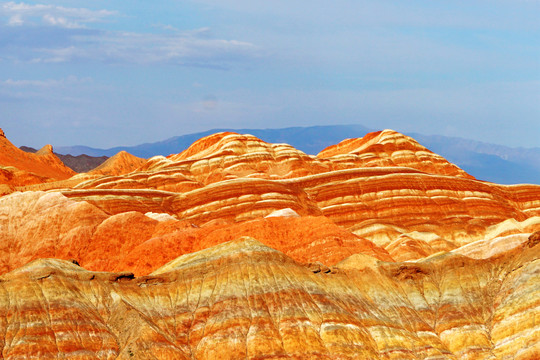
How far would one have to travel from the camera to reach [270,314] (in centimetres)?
7394

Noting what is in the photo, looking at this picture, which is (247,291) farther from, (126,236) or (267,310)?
(126,236)

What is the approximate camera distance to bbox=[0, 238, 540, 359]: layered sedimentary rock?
69.4 meters

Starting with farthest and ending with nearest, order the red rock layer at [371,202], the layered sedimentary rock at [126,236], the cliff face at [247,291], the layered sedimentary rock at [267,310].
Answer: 1. the red rock layer at [371,202]
2. the layered sedimentary rock at [126,236]
3. the cliff face at [247,291]
4. the layered sedimentary rock at [267,310]

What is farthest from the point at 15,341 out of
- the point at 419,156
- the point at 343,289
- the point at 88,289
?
the point at 419,156

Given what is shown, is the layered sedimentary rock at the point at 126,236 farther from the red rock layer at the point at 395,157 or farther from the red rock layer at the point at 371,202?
the red rock layer at the point at 395,157

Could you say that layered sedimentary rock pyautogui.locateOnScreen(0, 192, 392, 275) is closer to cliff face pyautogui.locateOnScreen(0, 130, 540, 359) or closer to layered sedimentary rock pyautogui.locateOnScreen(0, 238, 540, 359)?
cliff face pyautogui.locateOnScreen(0, 130, 540, 359)

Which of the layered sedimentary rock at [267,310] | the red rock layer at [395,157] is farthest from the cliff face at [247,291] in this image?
the red rock layer at [395,157]

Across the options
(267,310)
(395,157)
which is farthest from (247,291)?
(395,157)

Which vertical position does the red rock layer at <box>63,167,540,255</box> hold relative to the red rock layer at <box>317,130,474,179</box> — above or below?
below

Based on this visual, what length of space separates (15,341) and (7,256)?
47.1m

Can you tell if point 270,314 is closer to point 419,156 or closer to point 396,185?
point 396,185

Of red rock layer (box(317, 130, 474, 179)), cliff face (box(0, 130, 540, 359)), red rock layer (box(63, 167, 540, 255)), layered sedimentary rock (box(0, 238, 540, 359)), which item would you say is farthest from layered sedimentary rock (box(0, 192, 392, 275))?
red rock layer (box(317, 130, 474, 179))

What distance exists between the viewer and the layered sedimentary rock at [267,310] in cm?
6938

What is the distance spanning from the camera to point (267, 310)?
244 feet
